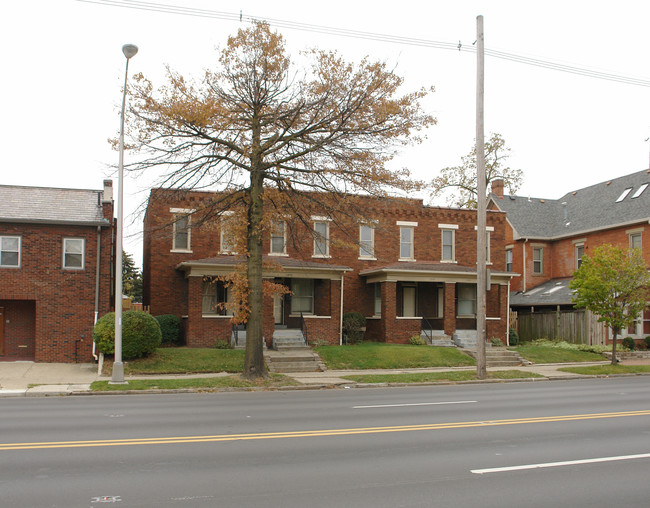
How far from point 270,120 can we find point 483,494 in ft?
46.0

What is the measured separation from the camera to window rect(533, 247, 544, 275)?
3900cm

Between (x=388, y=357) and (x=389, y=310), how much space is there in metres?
4.71

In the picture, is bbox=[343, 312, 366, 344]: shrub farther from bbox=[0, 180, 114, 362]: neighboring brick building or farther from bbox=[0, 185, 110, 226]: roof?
bbox=[0, 185, 110, 226]: roof

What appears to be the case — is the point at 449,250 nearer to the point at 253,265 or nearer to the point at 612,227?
the point at 612,227

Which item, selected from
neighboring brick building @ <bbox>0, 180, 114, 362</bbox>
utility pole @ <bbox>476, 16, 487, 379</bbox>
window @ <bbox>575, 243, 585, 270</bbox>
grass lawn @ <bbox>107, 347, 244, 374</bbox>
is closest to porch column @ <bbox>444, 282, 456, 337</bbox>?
utility pole @ <bbox>476, 16, 487, 379</bbox>

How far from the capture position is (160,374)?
69.3 feet

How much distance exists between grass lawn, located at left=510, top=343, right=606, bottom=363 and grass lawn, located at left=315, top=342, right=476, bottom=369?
3.31 metres

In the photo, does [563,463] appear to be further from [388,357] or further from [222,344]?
[222,344]

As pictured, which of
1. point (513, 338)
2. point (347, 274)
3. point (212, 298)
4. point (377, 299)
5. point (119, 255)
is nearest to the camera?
point (119, 255)

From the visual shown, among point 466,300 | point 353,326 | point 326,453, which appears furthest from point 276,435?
point 466,300

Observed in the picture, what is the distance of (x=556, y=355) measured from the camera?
91.9 feet

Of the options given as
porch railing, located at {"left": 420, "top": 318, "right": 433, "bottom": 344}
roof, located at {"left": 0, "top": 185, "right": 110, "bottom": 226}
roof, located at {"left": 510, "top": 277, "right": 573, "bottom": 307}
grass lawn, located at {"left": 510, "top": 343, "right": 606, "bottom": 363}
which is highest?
roof, located at {"left": 0, "top": 185, "right": 110, "bottom": 226}

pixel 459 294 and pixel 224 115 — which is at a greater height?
pixel 224 115

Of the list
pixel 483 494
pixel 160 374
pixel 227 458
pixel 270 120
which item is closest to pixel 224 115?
pixel 270 120
